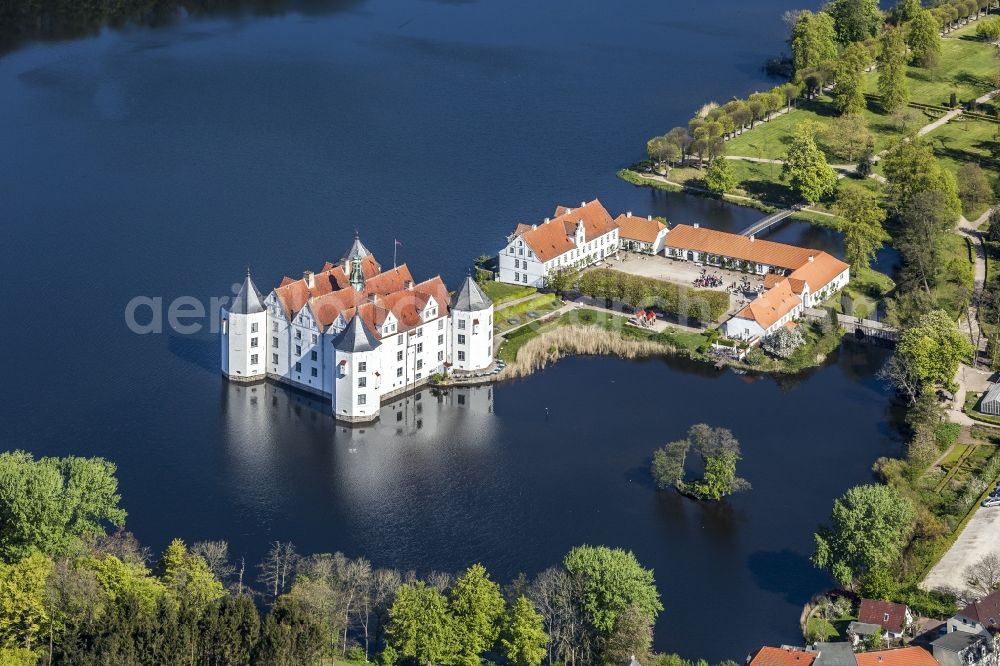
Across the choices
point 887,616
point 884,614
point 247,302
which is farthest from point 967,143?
point 887,616

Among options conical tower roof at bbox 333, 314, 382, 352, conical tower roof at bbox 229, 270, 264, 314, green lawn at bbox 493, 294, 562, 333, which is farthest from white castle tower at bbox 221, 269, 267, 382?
green lawn at bbox 493, 294, 562, 333

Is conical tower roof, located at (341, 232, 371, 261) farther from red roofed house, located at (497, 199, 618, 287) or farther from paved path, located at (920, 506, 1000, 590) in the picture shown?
paved path, located at (920, 506, 1000, 590)

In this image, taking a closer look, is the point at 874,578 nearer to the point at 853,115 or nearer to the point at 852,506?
the point at 852,506

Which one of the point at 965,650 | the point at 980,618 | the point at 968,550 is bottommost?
the point at 965,650

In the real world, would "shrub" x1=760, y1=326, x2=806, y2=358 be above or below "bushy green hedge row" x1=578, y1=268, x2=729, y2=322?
below

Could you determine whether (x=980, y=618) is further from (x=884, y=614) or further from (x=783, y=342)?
(x=783, y=342)

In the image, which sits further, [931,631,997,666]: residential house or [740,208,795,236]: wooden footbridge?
[740,208,795,236]: wooden footbridge

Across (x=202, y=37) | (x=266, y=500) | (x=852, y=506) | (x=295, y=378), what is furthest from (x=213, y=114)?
(x=852, y=506)
